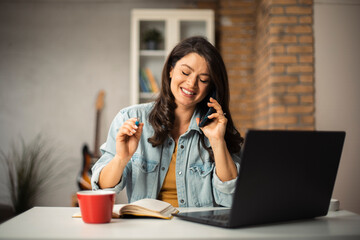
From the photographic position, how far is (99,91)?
150 inches

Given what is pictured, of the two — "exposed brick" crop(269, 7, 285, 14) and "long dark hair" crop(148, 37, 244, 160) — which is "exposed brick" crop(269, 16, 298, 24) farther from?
"long dark hair" crop(148, 37, 244, 160)

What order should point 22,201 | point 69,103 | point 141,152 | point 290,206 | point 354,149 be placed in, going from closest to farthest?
point 290,206 → point 141,152 → point 354,149 → point 22,201 → point 69,103

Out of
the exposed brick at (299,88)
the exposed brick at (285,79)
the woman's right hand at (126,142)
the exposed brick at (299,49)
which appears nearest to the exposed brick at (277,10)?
the exposed brick at (299,49)

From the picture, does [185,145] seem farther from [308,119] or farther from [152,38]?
[152,38]

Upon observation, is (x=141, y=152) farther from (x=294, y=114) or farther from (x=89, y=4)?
(x=89, y=4)

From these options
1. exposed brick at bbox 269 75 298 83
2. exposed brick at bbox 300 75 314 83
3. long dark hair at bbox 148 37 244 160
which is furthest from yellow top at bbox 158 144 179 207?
exposed brick at bbox 300 75 314 83

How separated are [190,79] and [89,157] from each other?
2386mm

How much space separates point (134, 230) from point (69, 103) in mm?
3240

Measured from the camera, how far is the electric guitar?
11.2 ft

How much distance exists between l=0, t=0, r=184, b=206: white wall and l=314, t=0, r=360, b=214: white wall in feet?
5.79

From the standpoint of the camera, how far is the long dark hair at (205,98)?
1499 millimetres

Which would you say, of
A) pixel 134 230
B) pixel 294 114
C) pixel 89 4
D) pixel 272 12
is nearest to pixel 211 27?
pixel 272 12

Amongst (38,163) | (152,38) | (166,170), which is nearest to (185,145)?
(166,170)

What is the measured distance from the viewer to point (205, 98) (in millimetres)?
1666
